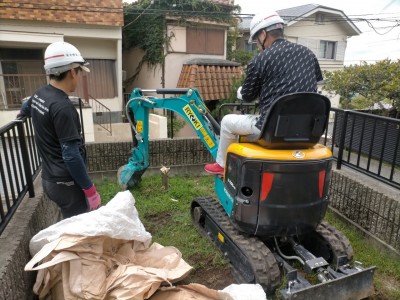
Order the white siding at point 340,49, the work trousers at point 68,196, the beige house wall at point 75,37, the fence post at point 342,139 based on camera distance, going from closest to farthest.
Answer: the work trousers at point 68,196 < the fence post at point 342,139 < the beige house wall at point 75,37 < the white siding at point 340,49

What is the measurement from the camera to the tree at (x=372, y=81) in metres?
7.44

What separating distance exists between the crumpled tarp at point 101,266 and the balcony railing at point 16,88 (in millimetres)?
7701

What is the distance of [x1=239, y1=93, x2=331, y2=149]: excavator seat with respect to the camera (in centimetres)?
221

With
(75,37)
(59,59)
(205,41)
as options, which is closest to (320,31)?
(205,41)

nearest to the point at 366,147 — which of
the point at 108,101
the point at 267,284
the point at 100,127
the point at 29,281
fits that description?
the point at 267,284

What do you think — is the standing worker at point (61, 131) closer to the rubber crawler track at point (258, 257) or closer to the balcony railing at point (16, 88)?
the rubber crawler track at point (258, 257)

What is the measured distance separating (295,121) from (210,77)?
9094mm

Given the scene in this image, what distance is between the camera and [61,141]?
2176 mm

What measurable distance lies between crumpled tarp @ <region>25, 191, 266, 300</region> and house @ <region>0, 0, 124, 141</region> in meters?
6.47

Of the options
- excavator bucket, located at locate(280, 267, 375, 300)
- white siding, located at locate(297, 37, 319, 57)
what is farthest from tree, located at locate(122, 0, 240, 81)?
excavator bucket, located at locate(280, 267, 375, 300)

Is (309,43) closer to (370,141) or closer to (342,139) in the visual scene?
(342,139)

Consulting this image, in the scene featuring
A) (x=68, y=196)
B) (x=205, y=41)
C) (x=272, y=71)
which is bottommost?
(x=68, y=196)

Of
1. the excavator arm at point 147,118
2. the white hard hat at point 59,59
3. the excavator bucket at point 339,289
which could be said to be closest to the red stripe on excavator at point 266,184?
the excavator bucket at point 339,289

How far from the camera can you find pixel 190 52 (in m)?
11.8
